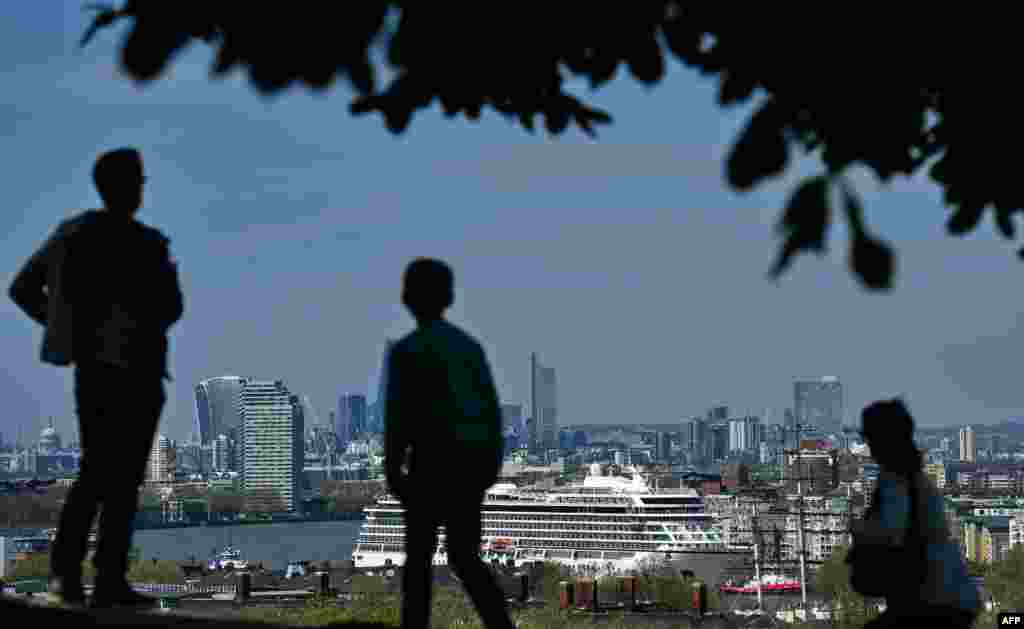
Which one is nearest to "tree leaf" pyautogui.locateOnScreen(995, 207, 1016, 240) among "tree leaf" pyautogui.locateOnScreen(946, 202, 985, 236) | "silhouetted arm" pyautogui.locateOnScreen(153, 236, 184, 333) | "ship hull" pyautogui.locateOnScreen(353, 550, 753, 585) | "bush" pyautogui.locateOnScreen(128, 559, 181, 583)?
"tree leaf" pyautogui.locateOnScreen(946, 202, 985, 236)

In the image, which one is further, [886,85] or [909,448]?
[909,448]

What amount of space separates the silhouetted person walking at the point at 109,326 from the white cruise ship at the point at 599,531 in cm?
5905

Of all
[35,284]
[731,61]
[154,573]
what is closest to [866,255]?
[731,61]

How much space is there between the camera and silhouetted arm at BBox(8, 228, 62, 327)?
455cm

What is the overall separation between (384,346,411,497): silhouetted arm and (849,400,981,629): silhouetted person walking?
1.17 m

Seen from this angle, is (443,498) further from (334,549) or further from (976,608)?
(334,549)

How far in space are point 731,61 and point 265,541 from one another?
10843 cm

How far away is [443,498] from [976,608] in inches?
53.9

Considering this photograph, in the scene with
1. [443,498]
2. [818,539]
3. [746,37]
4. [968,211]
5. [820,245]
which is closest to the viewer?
[820,245]

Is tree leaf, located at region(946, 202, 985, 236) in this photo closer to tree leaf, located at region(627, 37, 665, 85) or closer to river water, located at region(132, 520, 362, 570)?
tree leaf, located at region(627, 37, 665, 85)

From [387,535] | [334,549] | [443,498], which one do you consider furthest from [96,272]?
[334,549]

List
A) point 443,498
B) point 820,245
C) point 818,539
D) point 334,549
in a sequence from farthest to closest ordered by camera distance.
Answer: point 334,549
point 818,539
point 443,498
point 820,245

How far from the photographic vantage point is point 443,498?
421cm

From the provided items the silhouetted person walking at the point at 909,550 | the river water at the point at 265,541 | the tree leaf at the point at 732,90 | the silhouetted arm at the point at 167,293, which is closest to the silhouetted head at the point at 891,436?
the silhouetted person walking at the point at 909,550
